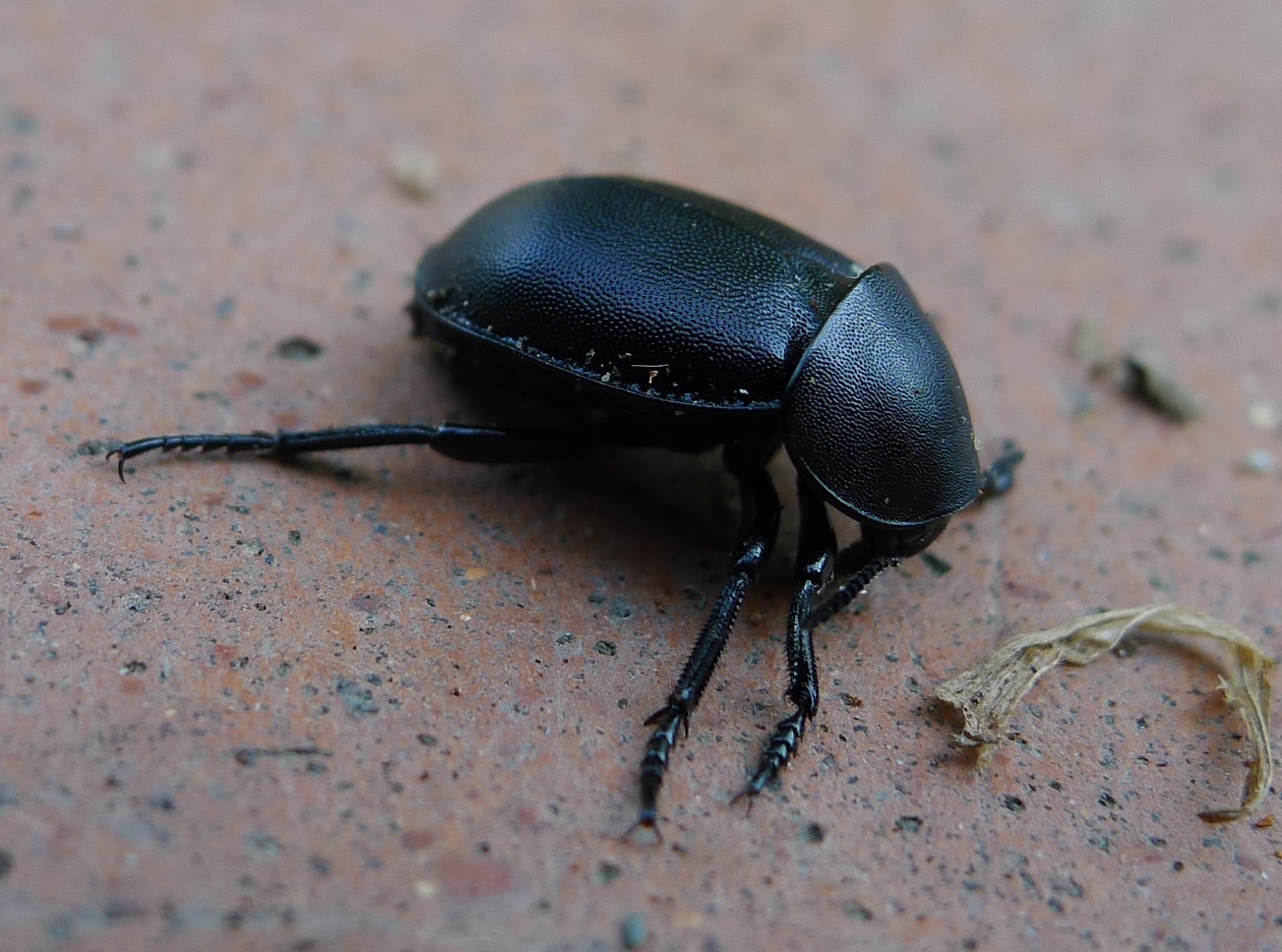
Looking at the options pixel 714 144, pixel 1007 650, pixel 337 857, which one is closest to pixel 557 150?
pixel 714 144

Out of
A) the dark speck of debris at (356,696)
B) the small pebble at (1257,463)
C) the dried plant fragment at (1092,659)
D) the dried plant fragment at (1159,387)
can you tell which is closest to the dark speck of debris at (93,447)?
the dark speck of debris at (356,696)

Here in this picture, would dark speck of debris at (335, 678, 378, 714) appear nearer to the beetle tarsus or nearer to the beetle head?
the beetle tarsus

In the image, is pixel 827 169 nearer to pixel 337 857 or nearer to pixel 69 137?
pixel 69 137

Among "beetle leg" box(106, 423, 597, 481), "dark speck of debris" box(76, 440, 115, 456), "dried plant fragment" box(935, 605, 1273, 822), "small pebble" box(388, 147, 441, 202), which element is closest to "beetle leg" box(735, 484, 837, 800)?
"dried plant fragment" box(935, 605, 1273, 822)

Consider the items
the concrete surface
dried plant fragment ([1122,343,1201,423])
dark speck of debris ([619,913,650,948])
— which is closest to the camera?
dark speck of debris ([619,913,650,948])

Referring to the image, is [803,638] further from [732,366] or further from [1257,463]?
[1257,463]

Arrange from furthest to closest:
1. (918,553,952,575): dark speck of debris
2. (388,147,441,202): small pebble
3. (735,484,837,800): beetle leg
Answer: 1. (388,147,441,202): small pebble
2. (918,553,952,575): dark speck of debris
3. (735,484,837,800): beetle leg

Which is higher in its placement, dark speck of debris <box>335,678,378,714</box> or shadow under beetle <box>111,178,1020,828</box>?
shadow under beetle <box>111,178,1020,828</box>
